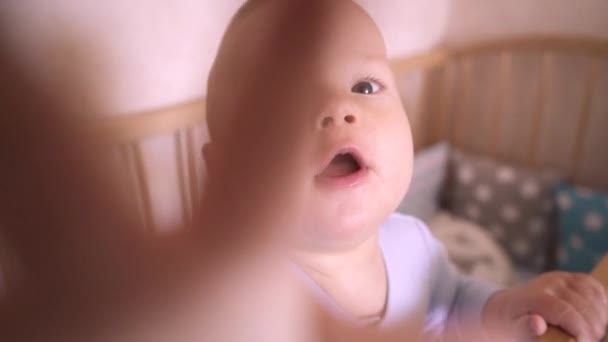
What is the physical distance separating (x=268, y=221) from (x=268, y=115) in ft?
0.10

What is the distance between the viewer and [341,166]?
18cm

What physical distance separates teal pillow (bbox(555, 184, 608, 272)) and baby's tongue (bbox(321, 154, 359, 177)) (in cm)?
79

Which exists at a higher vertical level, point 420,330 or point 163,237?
point 163,237

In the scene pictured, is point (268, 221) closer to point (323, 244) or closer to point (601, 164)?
point (323, 244)

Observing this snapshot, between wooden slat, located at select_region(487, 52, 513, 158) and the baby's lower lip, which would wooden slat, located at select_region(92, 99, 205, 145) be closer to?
the baby's lower lip

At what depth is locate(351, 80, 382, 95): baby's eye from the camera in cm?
19

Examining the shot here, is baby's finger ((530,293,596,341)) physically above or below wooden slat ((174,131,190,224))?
below

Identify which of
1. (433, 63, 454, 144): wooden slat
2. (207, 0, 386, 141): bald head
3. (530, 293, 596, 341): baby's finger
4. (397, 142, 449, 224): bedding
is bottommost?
(397, 142, 449, 224): bedding

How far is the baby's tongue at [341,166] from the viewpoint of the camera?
0.18 m

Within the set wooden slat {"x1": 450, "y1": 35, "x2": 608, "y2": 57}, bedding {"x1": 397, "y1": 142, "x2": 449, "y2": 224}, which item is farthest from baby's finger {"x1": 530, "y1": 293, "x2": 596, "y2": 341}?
wooden slat {"x1": 450, "y1": 35, "x2": 608, "y2": 57}

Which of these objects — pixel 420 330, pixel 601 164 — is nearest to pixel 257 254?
pixel 420 330

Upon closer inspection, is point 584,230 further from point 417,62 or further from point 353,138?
point 353,138

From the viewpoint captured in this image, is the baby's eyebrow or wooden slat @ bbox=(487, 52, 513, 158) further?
wooden slat @ bbox=(487, 52, 513, 158)

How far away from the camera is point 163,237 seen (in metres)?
0.13
